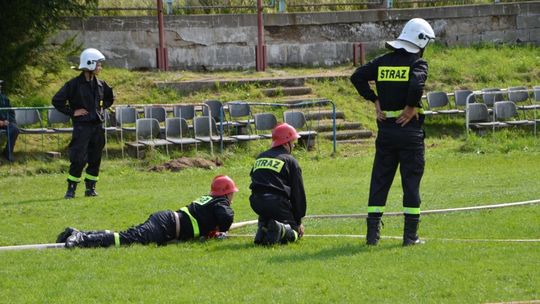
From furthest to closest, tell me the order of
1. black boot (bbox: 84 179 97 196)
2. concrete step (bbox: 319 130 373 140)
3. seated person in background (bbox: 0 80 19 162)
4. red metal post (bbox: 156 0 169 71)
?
red metal post (bbox: 156 0 169 71)
concrete step (bbox: 319 130 373 140)
seated person in background (bbox: 0 80 19 162)
black boot (bbox: 84 179 97 196)

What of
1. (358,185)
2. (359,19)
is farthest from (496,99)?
(358,185)

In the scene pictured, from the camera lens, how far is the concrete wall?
28078mm

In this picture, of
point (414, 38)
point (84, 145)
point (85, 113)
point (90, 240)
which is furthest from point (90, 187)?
point (414, 38)

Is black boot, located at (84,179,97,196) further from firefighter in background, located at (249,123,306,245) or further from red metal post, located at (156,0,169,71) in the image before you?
red metal post, located at (156,0,169,71)

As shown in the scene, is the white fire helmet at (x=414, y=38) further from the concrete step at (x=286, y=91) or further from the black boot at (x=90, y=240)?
the concrete step at (x=286, y=91)

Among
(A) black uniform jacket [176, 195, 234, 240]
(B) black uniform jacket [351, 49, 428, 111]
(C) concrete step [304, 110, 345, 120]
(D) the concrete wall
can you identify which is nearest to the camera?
(B) black uniform jacket [351, 49, 428, 111]

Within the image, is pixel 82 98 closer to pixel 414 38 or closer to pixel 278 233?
pixel 278 233

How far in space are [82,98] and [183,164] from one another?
Answer: 4.73 m

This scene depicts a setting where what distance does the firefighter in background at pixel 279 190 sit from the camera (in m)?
11.5

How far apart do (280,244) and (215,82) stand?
619 inches

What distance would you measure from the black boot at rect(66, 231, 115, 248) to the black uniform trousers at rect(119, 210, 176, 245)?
5.5 inches

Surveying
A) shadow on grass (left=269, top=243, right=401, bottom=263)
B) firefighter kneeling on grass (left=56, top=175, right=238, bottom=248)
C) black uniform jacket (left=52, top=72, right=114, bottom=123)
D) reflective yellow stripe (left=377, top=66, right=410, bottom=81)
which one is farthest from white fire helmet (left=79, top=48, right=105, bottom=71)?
shadow on grass (left=269, top=243, right=401, bottom=263)

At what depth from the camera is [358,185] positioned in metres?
17.6

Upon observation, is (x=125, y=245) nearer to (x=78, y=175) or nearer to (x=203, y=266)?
(x=203, y=266)
